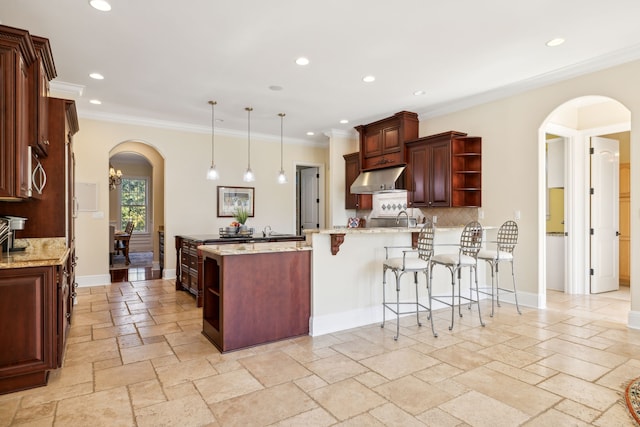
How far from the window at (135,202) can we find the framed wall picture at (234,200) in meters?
5.50

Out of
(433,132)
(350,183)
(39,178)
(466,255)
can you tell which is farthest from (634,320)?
(39,178)

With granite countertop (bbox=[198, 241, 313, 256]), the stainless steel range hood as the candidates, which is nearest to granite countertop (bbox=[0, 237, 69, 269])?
granite countertop (bbox=[198, 241, 313, 256])

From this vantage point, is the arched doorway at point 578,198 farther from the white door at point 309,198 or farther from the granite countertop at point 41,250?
the granite countertop at point 41,250

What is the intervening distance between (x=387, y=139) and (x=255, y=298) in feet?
12.9

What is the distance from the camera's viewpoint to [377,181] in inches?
245

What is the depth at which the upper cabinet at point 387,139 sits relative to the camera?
5.95m

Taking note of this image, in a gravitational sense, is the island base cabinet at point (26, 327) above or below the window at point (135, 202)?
below

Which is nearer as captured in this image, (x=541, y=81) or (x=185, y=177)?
(x=541, y=81)

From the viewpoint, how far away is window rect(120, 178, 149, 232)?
36.9 feet

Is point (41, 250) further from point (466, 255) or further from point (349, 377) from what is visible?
point (466, 255)

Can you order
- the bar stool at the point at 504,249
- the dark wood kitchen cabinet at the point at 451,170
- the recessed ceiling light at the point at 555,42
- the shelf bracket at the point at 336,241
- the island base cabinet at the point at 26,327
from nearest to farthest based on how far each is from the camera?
the island base cabinet at the point at 26,327 → the recessed ceiling light at the point at 555,42 → the shelf bracket at the point at 336,241 → the bar stool at the point at 504,249 → the dark wood kitchen cabinet at the point at 451,170

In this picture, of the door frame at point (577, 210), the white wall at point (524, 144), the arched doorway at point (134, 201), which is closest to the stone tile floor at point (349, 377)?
the white wall at point (524, 144)

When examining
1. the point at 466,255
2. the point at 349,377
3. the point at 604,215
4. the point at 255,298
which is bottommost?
the point at 349,377

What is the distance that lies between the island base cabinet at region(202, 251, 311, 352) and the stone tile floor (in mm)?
134
